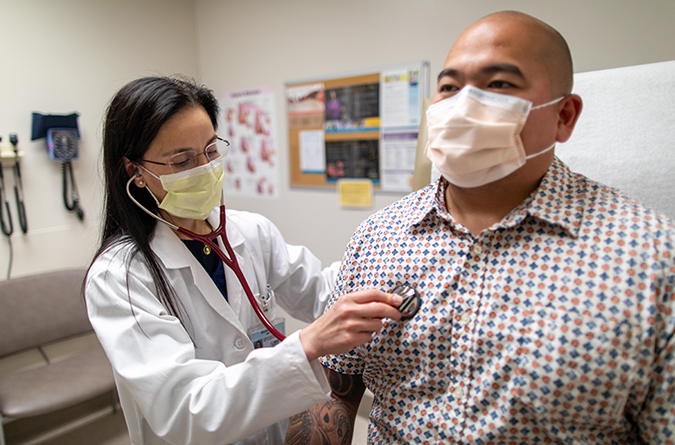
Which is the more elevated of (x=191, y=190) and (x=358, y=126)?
(x=358, y=126)

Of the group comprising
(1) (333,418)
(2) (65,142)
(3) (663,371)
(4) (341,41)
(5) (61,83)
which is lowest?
(1) (333,418)

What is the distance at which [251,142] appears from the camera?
9.36ft

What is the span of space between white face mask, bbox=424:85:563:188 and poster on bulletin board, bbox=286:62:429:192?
130 cm

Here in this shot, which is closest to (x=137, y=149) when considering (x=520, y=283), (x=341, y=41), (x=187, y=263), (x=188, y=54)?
(x=187, y=263)

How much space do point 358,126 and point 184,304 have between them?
1472 millimetres

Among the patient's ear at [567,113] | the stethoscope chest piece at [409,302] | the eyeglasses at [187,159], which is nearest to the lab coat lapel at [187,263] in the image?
the eyeglasses at [187,159]

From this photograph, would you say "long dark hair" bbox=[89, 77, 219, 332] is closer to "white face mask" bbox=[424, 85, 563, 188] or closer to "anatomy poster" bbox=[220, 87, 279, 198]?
"white face mask" bbox=[424, 85, 563, 188]

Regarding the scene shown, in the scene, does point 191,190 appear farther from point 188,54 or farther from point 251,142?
point 188,54

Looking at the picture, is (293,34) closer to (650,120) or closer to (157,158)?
(157,158)

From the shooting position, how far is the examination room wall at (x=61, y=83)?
224 centimetres

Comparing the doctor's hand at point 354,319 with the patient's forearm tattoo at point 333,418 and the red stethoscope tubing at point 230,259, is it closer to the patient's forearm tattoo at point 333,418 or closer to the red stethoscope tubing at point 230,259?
the patient's forearm tattoo at point 333,418

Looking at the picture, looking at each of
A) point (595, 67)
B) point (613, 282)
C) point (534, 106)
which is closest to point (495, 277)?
point (613, 282)

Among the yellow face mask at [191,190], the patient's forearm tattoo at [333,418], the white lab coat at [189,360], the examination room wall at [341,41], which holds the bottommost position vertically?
the patient's forearm tattoo at [333,418]

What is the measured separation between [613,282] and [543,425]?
30 cm
